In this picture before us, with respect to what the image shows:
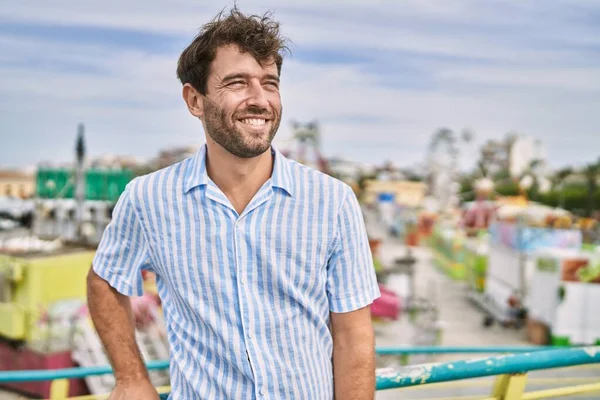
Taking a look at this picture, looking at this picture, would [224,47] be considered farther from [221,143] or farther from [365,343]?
[365,343]

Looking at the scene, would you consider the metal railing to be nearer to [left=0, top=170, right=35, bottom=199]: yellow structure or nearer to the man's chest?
the man's chest

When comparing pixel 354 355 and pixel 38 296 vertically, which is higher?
pixel 354 355

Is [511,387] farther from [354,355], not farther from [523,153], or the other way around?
[523,153]

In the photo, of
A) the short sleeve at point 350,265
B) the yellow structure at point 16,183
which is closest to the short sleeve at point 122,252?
the short sleeve at point 350,265

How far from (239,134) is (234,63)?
129 mm

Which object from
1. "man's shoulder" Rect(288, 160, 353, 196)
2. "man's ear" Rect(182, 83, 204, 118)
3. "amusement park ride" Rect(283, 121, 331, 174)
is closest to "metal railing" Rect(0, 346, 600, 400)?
"man's shoulder" Rect(288, 160, 353, 196)

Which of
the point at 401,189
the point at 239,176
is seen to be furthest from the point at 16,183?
the point at 239,176

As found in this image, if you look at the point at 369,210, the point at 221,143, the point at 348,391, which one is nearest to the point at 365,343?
the point at 348,391

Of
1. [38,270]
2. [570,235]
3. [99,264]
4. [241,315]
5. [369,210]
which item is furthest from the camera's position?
[369,210]

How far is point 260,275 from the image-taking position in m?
1.20

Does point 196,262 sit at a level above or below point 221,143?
below

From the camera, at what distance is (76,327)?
39.2ft

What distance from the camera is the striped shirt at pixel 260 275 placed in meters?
1.19

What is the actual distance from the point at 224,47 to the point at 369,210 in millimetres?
49260
